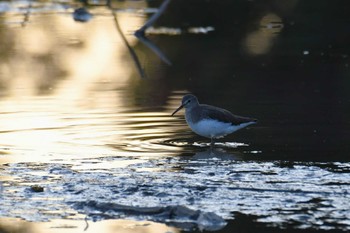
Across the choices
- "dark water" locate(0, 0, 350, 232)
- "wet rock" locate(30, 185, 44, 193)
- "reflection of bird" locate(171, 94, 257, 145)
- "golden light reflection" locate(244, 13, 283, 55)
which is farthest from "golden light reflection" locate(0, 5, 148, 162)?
"golden light reflection" locate(244, 13, 283, 55)

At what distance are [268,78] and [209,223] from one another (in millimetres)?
8581

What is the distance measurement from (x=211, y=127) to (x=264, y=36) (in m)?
10.3

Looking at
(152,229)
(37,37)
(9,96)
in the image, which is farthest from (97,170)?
(37,37)

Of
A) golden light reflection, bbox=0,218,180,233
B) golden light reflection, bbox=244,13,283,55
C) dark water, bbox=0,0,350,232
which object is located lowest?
golden light reflection, bbox=244,13,283,55

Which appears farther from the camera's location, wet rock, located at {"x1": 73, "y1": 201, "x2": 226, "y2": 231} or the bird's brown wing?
the bird's brown wing

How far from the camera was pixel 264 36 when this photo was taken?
2103 centimetres

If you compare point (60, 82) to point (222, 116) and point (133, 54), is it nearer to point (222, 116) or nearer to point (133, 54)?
A: point (133, 54)

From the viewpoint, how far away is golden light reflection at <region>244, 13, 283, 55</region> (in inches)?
750

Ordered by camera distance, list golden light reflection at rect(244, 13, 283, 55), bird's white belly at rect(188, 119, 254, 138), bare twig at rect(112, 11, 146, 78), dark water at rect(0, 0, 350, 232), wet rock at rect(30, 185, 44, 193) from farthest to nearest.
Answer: golden light reflection at rect(244, 13, 283, 55)
bare twig at rect(112, 11, 146, 78)
bird's white belly at rect(188, 119, 254, 138)
wet rock at rect(30, 185, 44, 193)
dark water at rect(0, 0, 350, 232)

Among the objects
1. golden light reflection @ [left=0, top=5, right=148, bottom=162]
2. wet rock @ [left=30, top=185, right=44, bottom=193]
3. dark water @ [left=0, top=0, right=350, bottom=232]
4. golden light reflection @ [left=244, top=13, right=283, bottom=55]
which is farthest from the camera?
golden light reflection @ [left=244, top=13, right=283, bottom=55]

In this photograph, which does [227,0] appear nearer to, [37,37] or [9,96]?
[37,37]

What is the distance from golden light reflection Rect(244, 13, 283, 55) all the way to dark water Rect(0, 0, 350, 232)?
1.8 inches

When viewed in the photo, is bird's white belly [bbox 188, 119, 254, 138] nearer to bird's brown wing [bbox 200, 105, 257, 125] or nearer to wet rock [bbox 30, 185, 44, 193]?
bird's brown wing [bbox 200, 105, 257, 125]

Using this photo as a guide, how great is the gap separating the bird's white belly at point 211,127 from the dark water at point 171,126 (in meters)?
0.18
